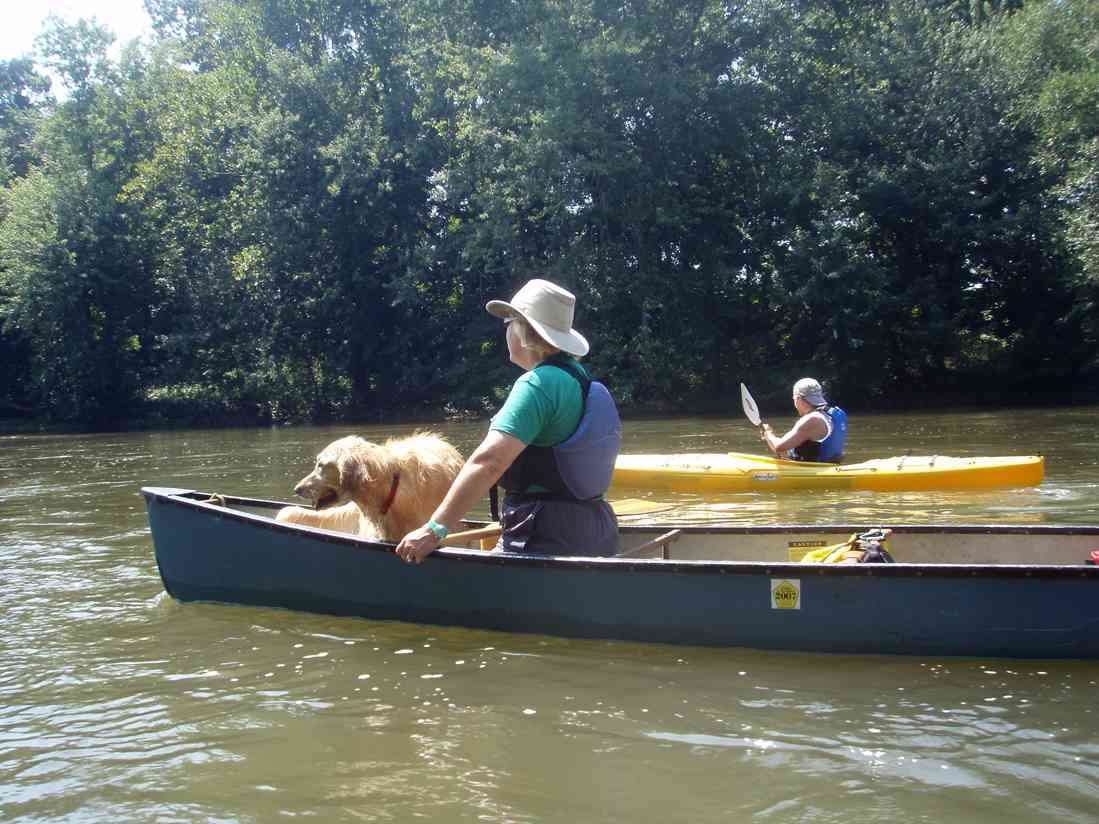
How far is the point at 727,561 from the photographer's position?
523 centimetres

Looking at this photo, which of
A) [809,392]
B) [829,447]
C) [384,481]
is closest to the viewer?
[384,481]

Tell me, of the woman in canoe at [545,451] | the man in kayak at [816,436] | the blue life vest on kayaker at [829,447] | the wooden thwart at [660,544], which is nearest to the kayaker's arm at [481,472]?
the woman in canoe at [545,451]

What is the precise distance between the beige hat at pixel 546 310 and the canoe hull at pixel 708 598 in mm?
999

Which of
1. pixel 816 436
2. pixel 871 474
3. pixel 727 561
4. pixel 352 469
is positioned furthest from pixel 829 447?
pixel 352 469

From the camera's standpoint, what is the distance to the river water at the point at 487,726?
11.3ft

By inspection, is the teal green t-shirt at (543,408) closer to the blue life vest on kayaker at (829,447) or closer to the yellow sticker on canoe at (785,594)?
the yellow sticker on canoe at (785,594)

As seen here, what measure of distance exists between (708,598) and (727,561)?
1.28 feet

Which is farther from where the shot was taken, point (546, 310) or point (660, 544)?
point (660, 544)

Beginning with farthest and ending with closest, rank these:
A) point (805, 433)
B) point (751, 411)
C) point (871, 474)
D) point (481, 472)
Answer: point (751, 411) → point (805, 433) → point (871, 474) → point (481, 472)

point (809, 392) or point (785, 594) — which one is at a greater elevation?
point (809, 392)

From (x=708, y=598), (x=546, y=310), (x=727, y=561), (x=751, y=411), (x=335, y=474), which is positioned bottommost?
(x=708, y=598)

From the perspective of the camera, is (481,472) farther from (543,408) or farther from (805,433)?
(805,433)

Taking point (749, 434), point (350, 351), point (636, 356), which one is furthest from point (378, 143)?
point (749, 434)

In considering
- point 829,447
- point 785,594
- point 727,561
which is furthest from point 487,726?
point 829,447
